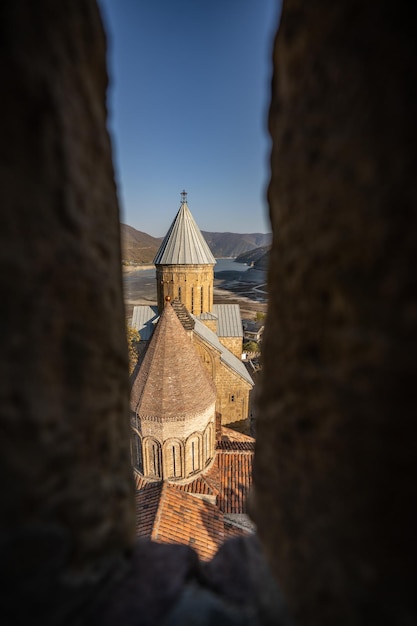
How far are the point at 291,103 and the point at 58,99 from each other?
769mm

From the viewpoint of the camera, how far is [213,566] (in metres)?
1.40

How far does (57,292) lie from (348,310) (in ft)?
2.86

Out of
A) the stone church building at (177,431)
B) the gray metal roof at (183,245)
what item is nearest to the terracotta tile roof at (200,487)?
the stone church building at (177,431)

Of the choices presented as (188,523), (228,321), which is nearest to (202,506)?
(188,523)

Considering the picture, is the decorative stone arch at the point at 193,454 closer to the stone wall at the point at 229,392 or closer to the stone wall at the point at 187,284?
the stone wall at the point at 229,392

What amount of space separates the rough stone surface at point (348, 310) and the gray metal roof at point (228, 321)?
15.9 metres

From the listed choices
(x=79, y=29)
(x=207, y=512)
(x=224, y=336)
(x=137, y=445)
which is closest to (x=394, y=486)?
(x=79, y=29)

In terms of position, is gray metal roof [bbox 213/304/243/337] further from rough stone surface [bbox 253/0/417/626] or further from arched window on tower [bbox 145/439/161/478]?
rough stone surface [bbox 253/0/417/626]

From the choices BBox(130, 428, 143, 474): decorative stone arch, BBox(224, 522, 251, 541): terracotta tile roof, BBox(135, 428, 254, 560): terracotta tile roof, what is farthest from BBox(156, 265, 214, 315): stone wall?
BBox(224, 522, 251, 541): terracotta tile roof

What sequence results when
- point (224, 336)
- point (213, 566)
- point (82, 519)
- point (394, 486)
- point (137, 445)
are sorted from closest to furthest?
1. point (394, 486)
2. point (82, 519)
3. point (213, 566)
4. point (137, 445)
5. point (224, 336)

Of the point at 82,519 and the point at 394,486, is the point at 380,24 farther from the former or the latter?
the point at 82,519

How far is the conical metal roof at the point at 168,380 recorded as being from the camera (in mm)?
6918

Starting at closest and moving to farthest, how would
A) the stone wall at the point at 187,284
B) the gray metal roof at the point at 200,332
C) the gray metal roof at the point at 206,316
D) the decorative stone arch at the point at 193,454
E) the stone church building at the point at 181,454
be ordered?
the stone church building at the point at 181,454 < the decorative stone arch at the point at 193,454 < the gray metal roof at the point at 200,332 < the stone wall at the point at 187,284 < the gray metal roof at the point at 206,316

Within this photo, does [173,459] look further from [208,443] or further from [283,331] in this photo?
[283,331]
